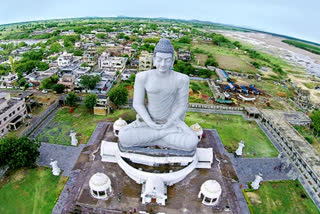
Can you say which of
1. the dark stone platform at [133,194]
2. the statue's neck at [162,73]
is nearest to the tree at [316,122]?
the dark stone platform at [133,194]

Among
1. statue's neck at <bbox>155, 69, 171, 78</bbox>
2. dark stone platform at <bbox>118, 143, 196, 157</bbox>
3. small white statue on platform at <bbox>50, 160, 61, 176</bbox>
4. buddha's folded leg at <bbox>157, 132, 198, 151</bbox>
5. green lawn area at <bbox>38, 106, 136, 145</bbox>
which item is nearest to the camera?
statue's neck at <bbox>155, 69, 171, 78</bbox>

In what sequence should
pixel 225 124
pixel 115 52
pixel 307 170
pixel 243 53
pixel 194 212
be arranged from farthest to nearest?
pixel 243 53 < pixel 115 52 < pixel 225 124 < pixel 307 170 < pixel 194 212

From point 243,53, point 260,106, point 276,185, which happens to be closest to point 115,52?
point 260,106

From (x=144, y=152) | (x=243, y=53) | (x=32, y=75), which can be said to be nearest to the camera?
(x=144, y=152)

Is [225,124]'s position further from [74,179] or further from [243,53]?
[243,53]

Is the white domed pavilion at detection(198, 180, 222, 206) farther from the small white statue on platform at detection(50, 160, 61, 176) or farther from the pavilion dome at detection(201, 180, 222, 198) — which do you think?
the small white statue on platform at detection(50, 160, 61, 176)

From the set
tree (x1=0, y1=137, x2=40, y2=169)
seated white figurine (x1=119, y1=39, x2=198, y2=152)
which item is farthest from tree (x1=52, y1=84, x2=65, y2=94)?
seated white figurine (x1=119, y1=39, x2=198, y2=152)

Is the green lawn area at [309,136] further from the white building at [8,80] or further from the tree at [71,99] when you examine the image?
the white building at [8,80]
